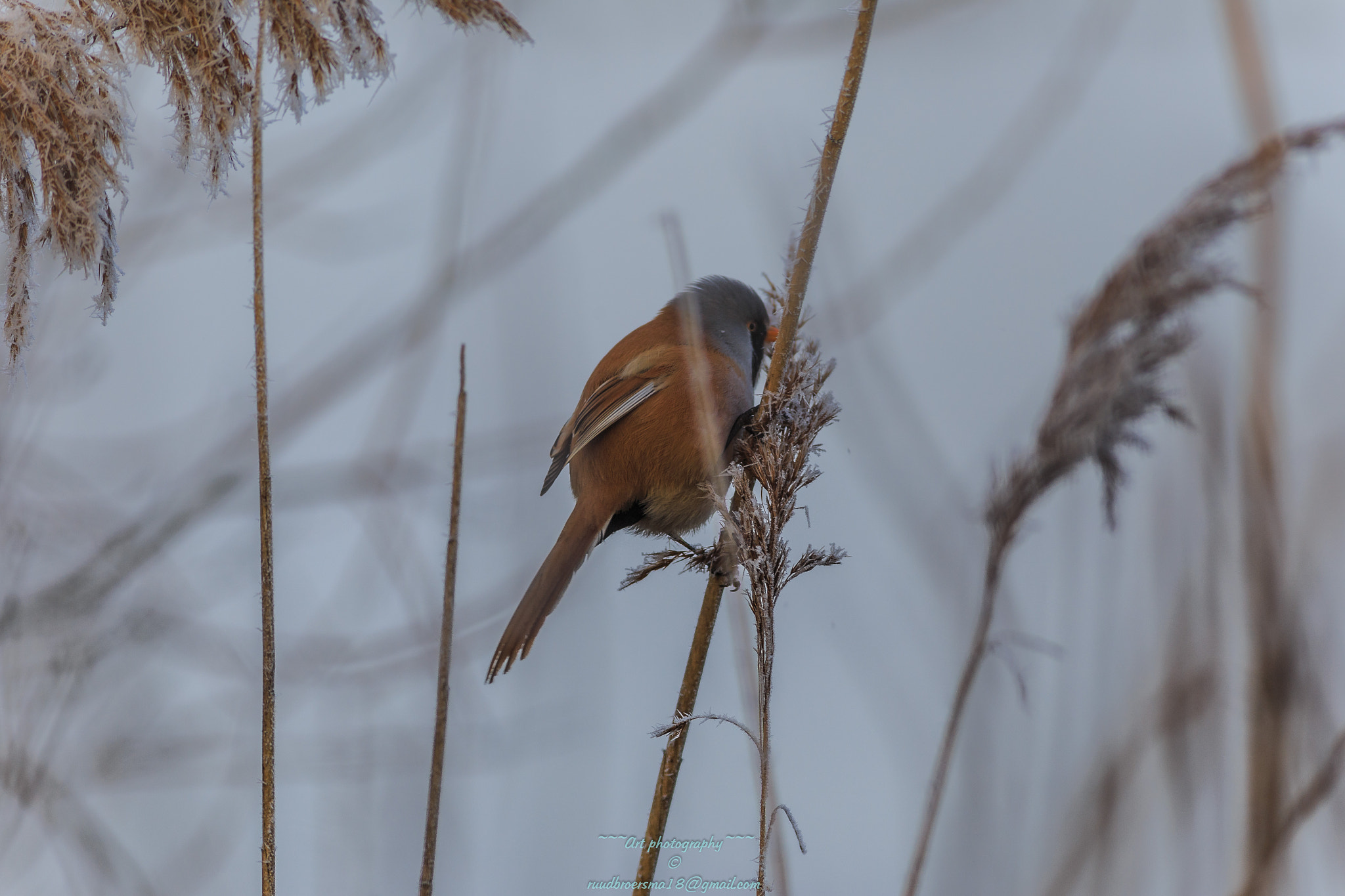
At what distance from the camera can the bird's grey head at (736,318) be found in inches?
127

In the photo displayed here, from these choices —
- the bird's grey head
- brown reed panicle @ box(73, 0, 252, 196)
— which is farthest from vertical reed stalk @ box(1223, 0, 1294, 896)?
the bird's grey head

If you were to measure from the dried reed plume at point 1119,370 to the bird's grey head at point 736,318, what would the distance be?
76.8 inches

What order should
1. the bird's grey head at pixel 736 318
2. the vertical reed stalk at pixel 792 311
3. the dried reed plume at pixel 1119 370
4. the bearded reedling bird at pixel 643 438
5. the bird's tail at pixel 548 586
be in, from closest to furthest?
the dried reed plume at pixel 1119 370 → the vertical reed stalk at pixel 792 311 → the bird's tail at pixel 548 586 → the bearded reedling bird at pixel 643 438 → the bird's grey head at pixel 736 318

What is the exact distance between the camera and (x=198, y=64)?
1475 mm

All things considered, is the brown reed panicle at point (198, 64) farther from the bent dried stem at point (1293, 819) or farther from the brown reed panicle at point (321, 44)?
the bent dried stem at point (1293, 819)

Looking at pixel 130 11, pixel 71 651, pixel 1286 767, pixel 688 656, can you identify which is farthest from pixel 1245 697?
pixel 71 651

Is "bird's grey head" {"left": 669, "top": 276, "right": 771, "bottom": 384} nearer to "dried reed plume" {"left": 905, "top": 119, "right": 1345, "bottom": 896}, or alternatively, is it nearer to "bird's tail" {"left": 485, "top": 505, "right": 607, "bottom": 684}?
"bird's tail" {"left": 485, "top": 505, "right": 607, "bottom": 684}

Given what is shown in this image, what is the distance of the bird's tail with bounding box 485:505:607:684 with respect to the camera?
2.15m

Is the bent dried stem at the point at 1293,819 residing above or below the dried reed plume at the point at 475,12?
below

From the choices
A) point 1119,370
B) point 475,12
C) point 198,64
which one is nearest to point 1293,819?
point 1119,370

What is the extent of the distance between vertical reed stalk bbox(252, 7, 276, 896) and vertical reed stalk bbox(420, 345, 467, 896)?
0.64 ft

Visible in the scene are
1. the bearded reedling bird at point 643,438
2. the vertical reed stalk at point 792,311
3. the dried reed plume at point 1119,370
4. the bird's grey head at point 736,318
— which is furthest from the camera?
the bird's grey head at point 736,318

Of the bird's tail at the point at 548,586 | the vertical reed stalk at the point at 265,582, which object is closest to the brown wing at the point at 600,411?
the bird's tail at the point at 548,586

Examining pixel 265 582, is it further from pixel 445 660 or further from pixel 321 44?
pixel 321 44
